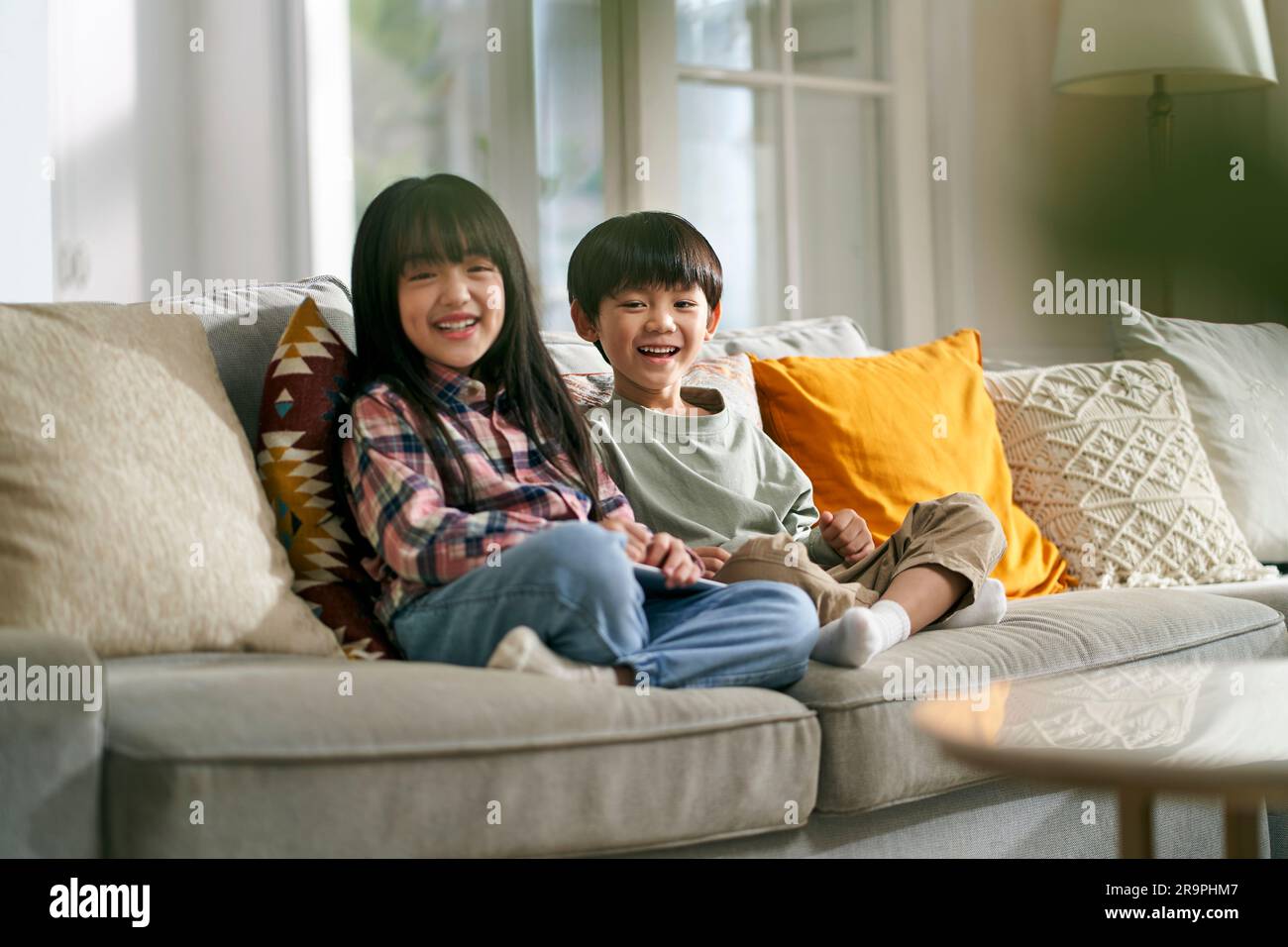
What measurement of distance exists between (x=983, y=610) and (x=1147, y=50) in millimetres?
1074

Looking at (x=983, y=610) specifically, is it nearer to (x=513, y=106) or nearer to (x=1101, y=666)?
(x=1101, y=666)

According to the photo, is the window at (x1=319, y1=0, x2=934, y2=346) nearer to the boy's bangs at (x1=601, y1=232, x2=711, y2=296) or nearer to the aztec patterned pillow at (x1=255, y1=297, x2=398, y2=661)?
the boy's bangs at (x1=601, y1=232, x2=711, y2=296)

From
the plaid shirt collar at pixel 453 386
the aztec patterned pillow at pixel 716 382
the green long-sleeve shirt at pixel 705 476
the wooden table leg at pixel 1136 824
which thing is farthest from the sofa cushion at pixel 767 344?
the wooden table leg at pixel 1136 824

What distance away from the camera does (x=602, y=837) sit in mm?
1133

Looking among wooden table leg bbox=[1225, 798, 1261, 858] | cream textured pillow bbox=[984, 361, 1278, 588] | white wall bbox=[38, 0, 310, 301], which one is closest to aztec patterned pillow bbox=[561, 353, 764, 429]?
cream textured pillow bbox=[984, 361, 1278, 588]

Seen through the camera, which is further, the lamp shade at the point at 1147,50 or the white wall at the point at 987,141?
the white wall at the point at 987,141

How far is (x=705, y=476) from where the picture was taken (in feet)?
5.76

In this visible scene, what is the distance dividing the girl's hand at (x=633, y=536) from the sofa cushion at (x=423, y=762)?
0.21m

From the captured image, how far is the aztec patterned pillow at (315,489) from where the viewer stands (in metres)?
1.39

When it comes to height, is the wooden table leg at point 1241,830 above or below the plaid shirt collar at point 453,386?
below

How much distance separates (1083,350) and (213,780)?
2.96 m

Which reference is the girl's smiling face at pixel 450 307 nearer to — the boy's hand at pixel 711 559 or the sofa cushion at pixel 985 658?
the boy's hand at pixel 711 559

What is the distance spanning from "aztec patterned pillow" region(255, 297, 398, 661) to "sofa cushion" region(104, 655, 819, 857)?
134mm
